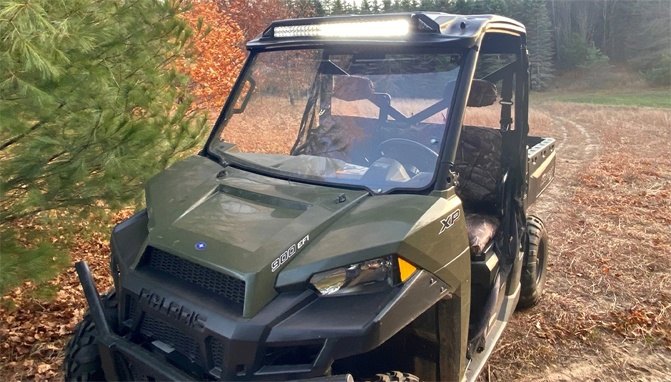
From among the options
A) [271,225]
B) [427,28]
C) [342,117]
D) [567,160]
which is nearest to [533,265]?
[342,117]

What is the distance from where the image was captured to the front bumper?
6.90ft

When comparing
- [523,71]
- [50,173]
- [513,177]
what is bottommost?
[513,177]

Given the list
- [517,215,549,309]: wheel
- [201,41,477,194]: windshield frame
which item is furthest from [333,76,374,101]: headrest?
[517,215,549,309]: wheel

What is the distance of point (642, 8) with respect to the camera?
162 feet

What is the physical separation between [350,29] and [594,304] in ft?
10.5

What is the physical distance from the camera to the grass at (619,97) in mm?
32088

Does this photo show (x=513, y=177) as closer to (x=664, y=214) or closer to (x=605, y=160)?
(x=664, y=214)

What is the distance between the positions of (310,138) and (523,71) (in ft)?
4.86

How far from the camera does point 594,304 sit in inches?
189

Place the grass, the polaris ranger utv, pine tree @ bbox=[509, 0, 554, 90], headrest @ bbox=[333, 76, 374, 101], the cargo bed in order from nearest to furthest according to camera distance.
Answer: the polaris ranger utv → headrest @ bbox=[333, 76, 374, 101] → the cargo bed → the grass → pine tree @ bbox=[509, 0, 554, 90]

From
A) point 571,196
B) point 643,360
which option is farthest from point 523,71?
point 571,196

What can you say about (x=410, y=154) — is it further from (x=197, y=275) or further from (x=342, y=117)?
(x=197, y=275)

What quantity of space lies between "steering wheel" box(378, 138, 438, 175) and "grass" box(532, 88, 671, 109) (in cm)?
2668

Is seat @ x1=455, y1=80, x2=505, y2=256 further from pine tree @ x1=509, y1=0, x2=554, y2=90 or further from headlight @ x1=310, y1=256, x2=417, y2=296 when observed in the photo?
pine tree @ x1=509, y1=0, x2=554, y2=90
